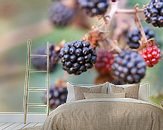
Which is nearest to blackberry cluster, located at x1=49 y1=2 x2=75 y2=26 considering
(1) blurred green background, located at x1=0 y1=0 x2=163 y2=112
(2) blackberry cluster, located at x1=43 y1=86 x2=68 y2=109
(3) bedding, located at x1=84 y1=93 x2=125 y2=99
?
(1) blurred green background, located at x1=0 y1=0 x2=163 y2=112

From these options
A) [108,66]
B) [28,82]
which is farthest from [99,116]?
[28,82]

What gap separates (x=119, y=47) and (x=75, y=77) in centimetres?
93

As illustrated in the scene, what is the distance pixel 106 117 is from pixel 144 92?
125 centimetres

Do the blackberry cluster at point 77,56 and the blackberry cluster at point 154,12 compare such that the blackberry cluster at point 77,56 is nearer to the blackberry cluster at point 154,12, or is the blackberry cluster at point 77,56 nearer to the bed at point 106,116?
the bed at point 106,116

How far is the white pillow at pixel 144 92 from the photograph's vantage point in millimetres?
4133

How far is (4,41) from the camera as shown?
4504mm

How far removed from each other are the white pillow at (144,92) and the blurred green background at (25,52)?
118 mm

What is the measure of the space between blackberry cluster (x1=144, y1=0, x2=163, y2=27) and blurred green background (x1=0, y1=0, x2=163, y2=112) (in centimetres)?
17

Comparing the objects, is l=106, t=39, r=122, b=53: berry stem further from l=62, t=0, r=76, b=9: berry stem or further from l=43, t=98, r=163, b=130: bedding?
l=43, t=98, r=163, b=130: bedding

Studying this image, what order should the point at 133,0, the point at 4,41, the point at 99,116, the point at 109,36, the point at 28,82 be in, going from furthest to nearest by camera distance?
the point at 28,82 < the point at 4,41 < the point at 133,0 < the point at 109,36 < the point at 99,116

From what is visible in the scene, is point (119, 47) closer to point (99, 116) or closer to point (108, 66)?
point (108, 66)

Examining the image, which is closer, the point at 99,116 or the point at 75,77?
the point at 99,116

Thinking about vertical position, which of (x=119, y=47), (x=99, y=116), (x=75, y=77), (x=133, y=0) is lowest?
(x=99, y=116)

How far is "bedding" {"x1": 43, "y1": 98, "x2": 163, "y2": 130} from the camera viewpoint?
125 inches
